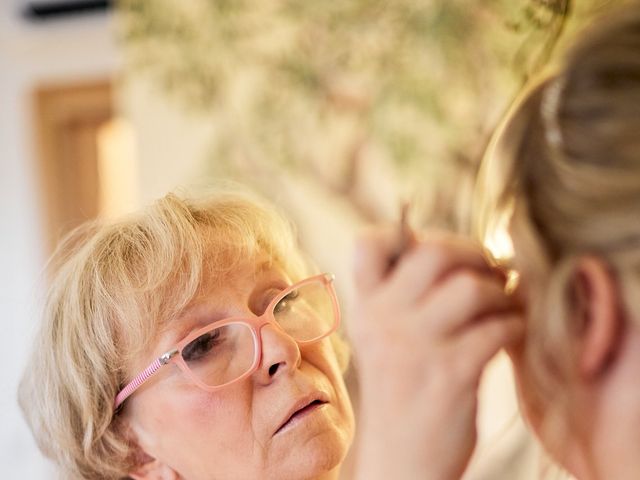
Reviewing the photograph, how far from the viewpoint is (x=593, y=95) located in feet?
2.19

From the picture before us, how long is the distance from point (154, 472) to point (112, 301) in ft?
0.79

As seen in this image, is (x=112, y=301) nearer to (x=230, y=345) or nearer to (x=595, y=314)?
(x=230, y=345)

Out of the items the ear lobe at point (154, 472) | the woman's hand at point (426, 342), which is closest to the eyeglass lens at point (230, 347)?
the ear lobe at point (154, 472)

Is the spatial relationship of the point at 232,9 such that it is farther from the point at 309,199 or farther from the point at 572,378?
the point at 572,378

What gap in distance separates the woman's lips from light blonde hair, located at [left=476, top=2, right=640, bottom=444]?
391mm

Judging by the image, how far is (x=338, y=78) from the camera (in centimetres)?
274

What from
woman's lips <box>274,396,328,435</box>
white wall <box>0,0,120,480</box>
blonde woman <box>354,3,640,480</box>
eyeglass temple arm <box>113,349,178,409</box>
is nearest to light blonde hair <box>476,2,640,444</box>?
blonde woman <box>354,3,640,480</box>

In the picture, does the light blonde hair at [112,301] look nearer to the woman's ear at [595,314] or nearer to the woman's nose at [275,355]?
the woman's nose at [275,355]

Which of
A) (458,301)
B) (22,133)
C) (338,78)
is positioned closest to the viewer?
(458,301)

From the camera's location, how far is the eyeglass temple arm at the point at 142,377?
1.09 meters

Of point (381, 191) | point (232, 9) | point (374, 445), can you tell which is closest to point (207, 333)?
point (374, 445)

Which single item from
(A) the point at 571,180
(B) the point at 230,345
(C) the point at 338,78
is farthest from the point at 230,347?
(C) the point at 338,78

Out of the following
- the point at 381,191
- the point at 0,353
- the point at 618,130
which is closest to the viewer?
the point at 618,130

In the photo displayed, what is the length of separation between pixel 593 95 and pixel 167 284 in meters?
0.61
